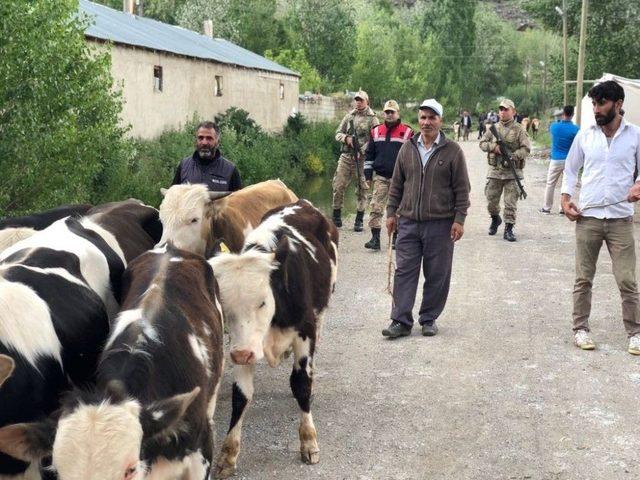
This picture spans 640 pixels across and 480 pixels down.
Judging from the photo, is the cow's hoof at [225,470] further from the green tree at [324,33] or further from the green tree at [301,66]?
the green tree at [324,33]

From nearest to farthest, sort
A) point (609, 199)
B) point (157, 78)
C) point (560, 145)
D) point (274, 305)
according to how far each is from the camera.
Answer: point (274, 305) → point (609, 199) → point (560, 145) → point (157, 78)

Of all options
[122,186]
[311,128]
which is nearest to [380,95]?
[311,128]

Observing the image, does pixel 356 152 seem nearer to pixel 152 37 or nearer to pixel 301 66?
pixel 152 37

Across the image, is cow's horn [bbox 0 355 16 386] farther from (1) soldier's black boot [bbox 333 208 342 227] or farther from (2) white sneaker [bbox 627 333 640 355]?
(1) soldier's black boot [bbox 333 208 342 227]

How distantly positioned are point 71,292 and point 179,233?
6.80 ft

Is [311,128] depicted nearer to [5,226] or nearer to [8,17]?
[8,17]

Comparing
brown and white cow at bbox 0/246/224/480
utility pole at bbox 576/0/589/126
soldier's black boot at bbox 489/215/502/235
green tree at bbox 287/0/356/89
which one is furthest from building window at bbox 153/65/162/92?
green tree at bbox 287/0/356/89

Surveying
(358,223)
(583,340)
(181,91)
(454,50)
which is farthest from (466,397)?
(454,50)

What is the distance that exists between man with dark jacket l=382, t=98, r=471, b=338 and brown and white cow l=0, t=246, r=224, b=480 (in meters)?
3.54

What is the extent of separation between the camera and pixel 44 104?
29.5ft

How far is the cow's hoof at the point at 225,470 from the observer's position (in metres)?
5.25

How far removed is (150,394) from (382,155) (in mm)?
9092

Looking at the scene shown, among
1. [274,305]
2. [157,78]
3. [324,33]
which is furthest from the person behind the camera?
[324,33]

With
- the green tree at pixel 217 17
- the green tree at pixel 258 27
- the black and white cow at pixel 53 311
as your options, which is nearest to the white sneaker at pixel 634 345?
the black and white cow at pixel 53 311
